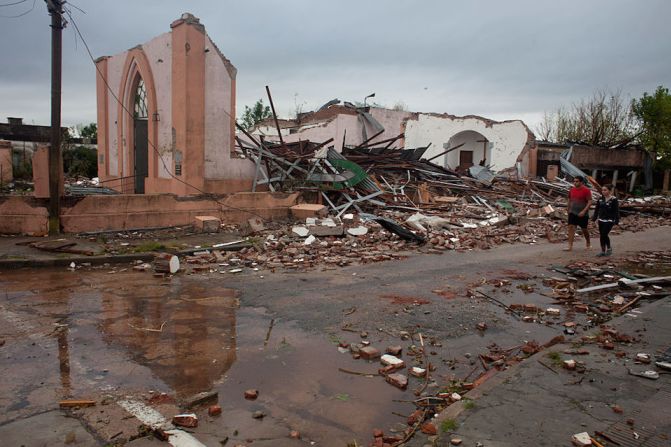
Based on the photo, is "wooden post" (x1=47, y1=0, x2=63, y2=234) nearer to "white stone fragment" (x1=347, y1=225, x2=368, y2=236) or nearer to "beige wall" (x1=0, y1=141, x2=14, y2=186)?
"white stone fragment" (x1=347, y1=225, x2=368, y2=236)

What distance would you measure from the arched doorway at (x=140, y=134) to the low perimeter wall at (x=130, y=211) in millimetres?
5765

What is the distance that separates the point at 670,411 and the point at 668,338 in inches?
82.7

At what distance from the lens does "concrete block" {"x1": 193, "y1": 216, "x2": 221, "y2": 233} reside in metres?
12.6

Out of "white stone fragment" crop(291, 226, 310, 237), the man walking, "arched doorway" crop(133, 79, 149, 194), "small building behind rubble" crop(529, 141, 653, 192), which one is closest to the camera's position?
the man walking

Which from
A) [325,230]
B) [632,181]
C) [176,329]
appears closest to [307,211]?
[325,230]

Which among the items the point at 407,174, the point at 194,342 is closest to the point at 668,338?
the point at 194,342

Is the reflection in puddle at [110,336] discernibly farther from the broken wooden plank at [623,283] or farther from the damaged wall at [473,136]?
the damaged wall at [473,136]

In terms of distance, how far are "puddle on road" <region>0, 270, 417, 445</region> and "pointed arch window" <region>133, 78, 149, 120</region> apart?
11459mm

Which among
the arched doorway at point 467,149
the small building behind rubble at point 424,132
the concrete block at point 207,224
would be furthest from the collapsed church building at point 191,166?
the arched doorway at point 467,149

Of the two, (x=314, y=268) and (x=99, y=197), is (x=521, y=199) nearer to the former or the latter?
(x=314, y=268)

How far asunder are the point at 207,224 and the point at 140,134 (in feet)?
23.8

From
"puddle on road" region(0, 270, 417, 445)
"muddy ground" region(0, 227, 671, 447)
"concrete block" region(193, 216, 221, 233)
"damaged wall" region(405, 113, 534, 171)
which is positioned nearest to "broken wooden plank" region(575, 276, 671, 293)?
"muddy ground" region(0, 227, 671, 447)

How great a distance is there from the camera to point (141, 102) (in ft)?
57.8

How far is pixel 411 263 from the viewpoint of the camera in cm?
1034
